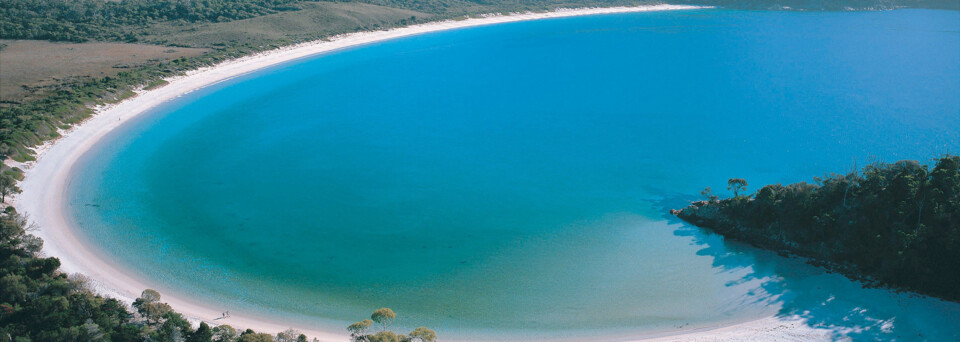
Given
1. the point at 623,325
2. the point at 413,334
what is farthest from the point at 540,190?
the point at 413,334

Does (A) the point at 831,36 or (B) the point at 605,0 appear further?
(B) the point at 605,0

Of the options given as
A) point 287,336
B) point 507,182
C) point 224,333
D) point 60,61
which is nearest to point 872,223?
point 507,182

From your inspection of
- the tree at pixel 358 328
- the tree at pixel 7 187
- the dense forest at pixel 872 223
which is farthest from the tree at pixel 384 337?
the tree at pixel 7 187

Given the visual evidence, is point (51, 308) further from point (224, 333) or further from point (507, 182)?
point (507, 182)

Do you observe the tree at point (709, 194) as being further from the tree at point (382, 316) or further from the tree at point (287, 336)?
the tree at point (287, 336)

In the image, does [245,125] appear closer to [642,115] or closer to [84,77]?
[84,77]

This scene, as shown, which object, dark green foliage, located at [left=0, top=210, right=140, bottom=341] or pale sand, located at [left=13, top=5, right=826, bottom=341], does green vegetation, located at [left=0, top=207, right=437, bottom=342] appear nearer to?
dark green foliage, located at [left=0, top=210, right=140, bottom=341]

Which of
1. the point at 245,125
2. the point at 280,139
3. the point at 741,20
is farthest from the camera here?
the point at 741,20
